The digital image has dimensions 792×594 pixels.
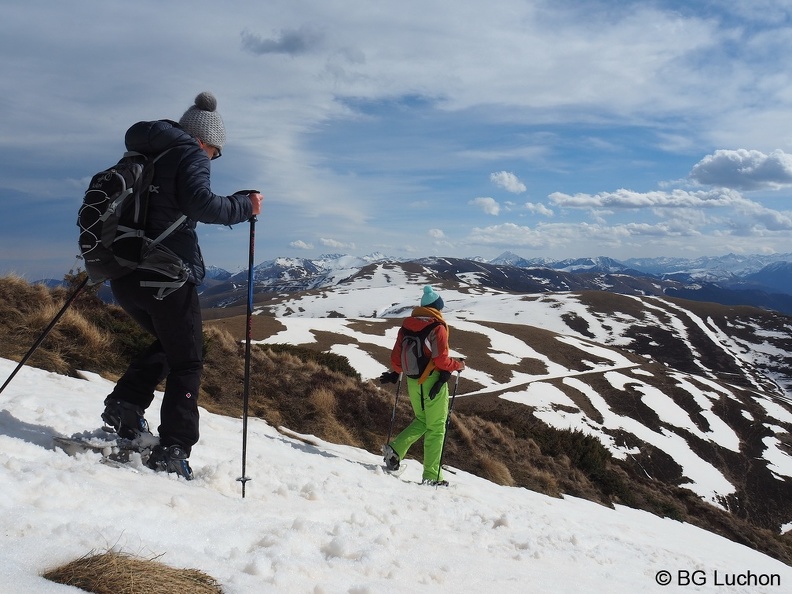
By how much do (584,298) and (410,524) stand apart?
144 m

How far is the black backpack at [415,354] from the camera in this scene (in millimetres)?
8734

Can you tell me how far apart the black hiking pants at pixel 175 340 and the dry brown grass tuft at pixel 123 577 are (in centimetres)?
215

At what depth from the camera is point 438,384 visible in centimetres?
866

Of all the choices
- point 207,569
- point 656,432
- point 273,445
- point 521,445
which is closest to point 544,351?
point 656,432

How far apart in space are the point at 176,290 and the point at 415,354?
479cm

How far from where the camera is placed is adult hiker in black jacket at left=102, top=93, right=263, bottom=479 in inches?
Answer: 181

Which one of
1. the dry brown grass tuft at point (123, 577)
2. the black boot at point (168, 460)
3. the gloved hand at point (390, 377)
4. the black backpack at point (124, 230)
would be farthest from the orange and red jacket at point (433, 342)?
the dry brown grass tuft at point (123, 577)

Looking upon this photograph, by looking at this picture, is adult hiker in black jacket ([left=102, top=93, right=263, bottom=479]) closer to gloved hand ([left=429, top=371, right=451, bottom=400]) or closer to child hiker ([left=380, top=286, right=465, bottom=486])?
child hiker ([left=380, top=286, right=465, bottom=486])

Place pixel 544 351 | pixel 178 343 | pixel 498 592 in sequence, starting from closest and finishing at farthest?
pixel 498 592 → pixel 178 343 → pixel 544 351

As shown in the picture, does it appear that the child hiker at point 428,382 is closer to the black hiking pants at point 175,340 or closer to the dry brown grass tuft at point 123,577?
the black hiking pants at point 175,340

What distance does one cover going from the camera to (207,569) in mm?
3125

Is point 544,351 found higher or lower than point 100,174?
lower

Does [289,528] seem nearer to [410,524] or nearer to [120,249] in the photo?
[410,524]

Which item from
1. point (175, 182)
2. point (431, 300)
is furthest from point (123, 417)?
point (431, 300)
